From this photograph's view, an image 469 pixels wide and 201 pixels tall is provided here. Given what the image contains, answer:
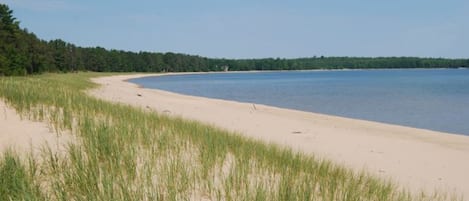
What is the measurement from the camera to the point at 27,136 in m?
6.79

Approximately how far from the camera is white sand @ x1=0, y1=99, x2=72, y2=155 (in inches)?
236

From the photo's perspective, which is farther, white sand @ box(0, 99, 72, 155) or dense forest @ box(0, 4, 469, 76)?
dense forest @ box(0, 4, 469, 76)

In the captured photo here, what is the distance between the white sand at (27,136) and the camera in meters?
6.00

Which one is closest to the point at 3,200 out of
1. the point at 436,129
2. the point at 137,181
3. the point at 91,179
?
the point at 91,179

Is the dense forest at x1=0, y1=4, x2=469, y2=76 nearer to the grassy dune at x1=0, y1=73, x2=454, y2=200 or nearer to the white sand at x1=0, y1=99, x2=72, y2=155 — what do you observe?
the white sand at x1=0, y1=99, x2=72, y2=155

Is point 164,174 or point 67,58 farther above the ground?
point 67,58

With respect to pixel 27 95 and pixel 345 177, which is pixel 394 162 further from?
pixel 27 95

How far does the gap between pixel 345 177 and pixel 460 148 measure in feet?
29.1

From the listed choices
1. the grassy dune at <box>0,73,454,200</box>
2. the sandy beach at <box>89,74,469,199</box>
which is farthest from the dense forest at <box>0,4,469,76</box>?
the grassy dune at <box>0,73,454,200</box>

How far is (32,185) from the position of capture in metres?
4.06

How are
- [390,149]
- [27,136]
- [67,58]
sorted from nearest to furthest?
1. [27,136]
2. [390,149]
3. [67,58]

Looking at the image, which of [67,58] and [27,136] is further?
[67,58]

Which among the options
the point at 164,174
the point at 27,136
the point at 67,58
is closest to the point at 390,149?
the point at 164,174

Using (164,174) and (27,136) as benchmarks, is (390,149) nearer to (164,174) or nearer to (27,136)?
(164,174)
